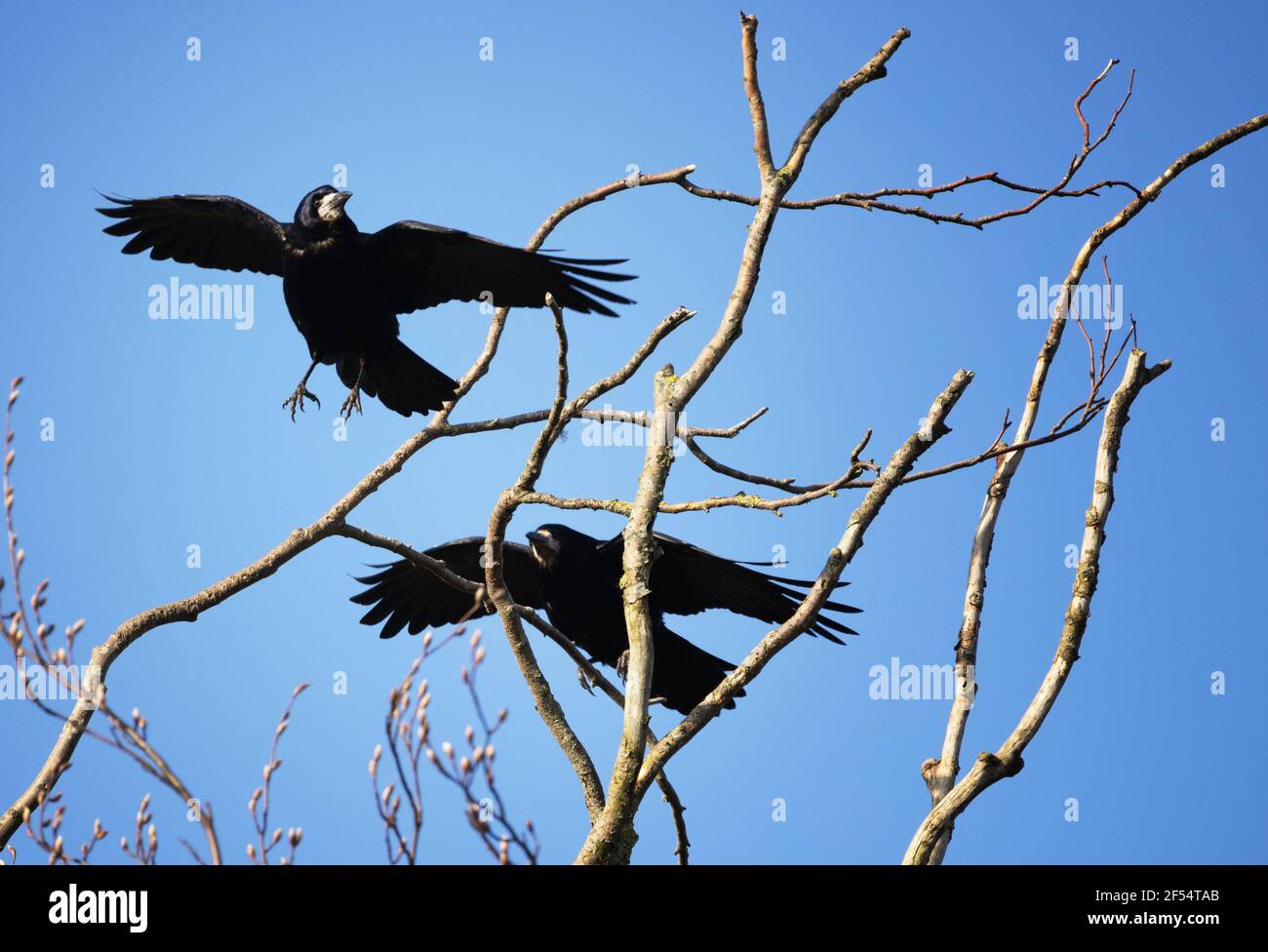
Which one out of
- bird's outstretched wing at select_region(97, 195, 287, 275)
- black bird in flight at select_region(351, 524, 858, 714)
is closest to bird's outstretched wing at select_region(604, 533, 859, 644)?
black bird in flight at select_region(351, 524, 858, 714)

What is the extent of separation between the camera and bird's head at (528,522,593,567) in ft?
20.8

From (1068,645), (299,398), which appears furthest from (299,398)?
(1068,645)

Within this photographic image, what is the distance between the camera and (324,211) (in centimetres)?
694

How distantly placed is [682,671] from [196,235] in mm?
4135

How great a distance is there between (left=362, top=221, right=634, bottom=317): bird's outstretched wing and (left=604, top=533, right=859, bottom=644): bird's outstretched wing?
4.19ft

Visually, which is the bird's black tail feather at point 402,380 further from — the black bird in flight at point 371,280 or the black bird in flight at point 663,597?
the black bird in flight at point 663,597

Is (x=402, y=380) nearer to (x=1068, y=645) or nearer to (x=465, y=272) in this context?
(x=465, y=272)

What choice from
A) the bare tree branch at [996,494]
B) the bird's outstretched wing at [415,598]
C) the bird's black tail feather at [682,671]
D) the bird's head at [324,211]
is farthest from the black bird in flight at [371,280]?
the bare tree branch at [996,494]

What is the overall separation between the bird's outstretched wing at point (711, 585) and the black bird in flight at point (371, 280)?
1.57 m

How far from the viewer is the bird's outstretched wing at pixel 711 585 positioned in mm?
6183

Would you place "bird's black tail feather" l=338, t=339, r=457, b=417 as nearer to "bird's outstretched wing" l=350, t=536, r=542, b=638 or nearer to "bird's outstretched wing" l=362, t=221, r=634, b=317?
"bird's outstretched wing" l=362, t=221, r=634, b=317
